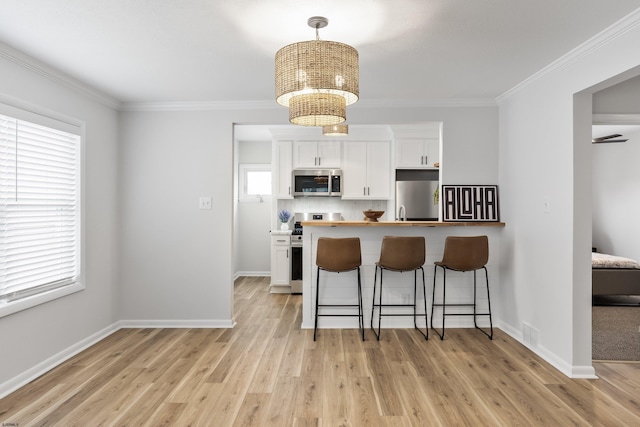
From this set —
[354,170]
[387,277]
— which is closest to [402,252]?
[387,277]

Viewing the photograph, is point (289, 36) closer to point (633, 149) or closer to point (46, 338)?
point (46, 338)

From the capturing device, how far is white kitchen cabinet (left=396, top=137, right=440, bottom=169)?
5.77m

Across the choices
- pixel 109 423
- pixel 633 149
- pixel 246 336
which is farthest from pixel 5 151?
pixel 633 149

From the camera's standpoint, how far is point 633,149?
6.05m

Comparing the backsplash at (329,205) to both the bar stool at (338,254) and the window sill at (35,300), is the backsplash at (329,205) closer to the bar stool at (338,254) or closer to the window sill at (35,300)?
the bar stool at (338,254)

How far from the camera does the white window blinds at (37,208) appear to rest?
2658 mm

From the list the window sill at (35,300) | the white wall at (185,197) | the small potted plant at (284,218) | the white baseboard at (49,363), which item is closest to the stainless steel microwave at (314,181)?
the small potted plant at (284,218)

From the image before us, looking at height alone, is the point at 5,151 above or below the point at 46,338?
above

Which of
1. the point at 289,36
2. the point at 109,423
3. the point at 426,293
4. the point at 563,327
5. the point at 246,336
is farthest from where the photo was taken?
the point at 426,293

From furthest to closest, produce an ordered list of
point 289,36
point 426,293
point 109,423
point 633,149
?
point 633,149, point 426,293, point 289,36, point 109,423

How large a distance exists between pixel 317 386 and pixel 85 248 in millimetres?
2448

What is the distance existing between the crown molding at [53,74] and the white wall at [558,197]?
3.95m

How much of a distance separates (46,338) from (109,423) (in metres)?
1.21

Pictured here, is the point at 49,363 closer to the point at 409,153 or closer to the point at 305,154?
the point at 305,154
